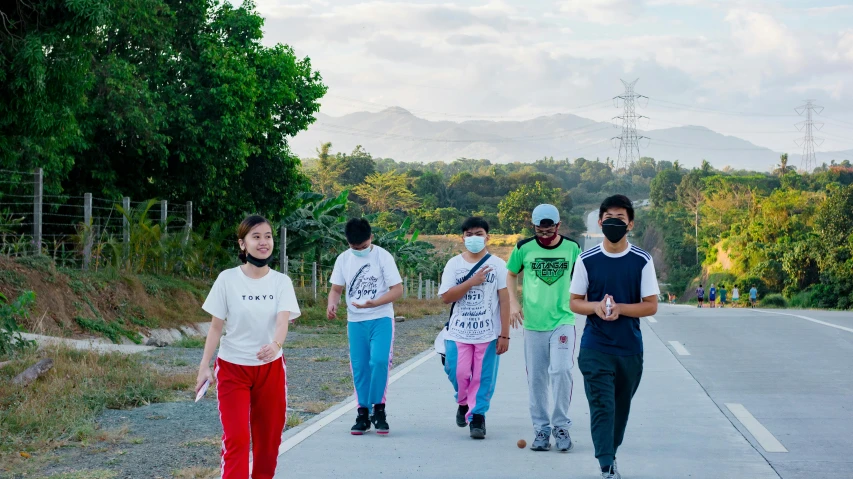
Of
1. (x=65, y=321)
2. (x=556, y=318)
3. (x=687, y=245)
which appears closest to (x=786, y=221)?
(x=687, y=245)

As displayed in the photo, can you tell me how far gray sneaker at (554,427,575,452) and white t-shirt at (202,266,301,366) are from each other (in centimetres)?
284

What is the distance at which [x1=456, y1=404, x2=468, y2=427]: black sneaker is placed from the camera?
29.6ft

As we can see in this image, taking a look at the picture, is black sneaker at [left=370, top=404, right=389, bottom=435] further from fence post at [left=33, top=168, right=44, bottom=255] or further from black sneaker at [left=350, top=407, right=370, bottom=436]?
fence post at [left=33, top=168, right=44, bottom=255]

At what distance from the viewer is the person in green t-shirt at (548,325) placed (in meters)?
8.05

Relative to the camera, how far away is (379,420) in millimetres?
8805

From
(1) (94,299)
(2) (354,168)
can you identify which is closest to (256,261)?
(1) (94,299)

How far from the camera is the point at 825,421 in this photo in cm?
952

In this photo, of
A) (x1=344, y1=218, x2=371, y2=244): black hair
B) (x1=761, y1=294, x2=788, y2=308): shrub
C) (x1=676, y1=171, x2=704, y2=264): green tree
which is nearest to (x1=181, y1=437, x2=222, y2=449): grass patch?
(x1=344, y1=218, x2=371, y2=244): black hair

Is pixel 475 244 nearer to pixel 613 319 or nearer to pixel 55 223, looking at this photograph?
pixel 613 319

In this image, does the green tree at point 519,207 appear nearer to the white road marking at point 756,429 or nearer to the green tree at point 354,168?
the green tree at point 354,168

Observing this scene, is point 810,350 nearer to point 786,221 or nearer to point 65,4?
point 65,4

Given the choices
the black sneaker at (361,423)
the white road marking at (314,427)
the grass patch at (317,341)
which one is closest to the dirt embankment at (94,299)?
the grass patch at (317,341)

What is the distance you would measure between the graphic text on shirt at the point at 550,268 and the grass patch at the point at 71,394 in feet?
12.6

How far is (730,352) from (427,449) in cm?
981
